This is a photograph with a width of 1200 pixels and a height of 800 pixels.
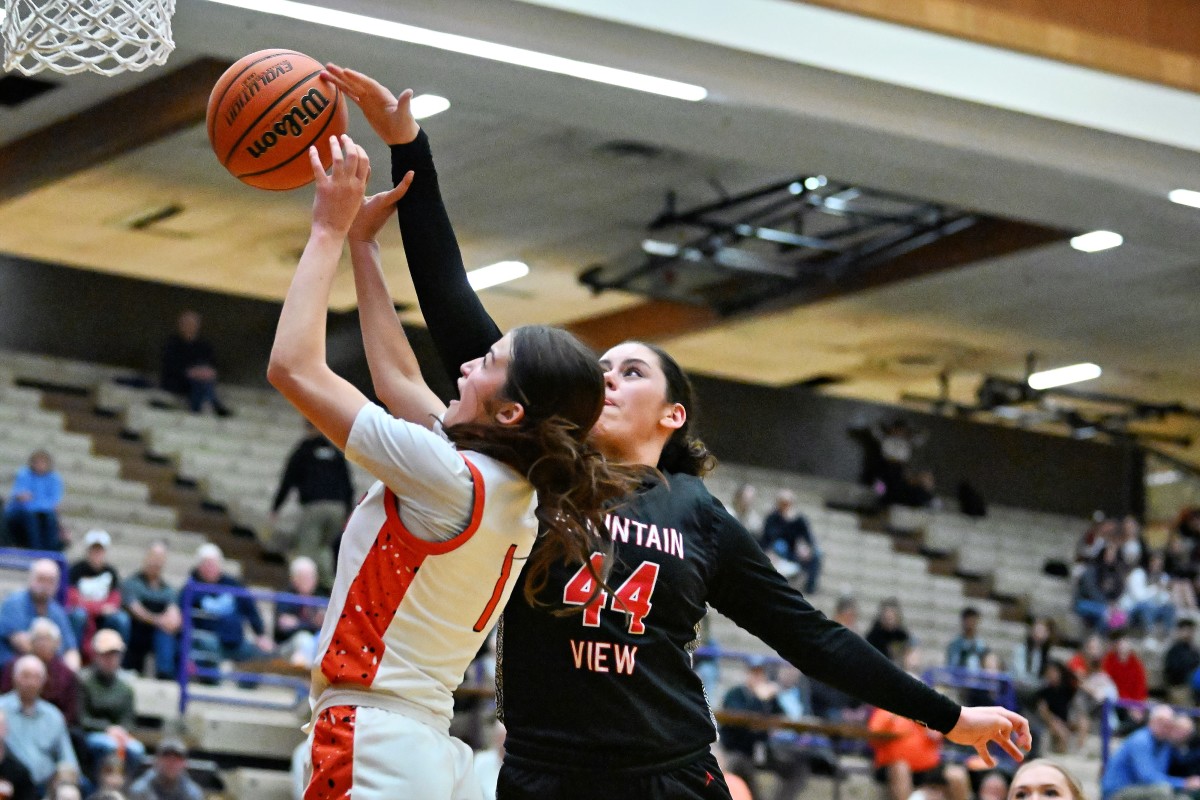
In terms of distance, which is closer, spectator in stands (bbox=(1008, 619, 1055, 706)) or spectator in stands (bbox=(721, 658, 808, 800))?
spectator in stands (bbox=(721, 658, 808, 800))

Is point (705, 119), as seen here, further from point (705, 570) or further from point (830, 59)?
point (705, 570)

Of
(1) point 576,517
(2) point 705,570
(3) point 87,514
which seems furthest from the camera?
(3) point 87,514

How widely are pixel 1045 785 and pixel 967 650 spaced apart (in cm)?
1347

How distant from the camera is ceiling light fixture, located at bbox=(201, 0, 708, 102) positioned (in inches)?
362

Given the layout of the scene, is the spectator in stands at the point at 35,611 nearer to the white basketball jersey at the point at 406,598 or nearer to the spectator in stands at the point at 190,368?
the spectator in stands at the point at 190,368

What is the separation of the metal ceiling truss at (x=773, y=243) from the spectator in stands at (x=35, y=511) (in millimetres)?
5753

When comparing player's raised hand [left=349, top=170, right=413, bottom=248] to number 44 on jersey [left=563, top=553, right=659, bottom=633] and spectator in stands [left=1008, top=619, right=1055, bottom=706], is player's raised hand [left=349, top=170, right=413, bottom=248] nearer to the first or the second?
number 44 on jersey [left=563, top=553, right=659, bottom=633]

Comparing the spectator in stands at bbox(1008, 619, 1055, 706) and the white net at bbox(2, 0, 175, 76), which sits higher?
the white net at bbox(2, 0, 175, 76)

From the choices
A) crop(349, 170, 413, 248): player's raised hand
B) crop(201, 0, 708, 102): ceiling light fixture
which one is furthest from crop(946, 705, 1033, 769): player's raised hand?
crop(201, 0, 708, 102): ceiling light fixture

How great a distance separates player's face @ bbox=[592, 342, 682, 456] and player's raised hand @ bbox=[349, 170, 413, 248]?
0.64 m

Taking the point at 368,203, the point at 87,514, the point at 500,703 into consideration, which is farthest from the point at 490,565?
the point at 87,514

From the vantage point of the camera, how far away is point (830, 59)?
10000 mm

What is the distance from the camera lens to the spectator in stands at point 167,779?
10.7m

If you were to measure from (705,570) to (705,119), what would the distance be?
→ 7294 millimetres
